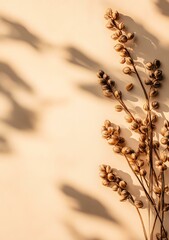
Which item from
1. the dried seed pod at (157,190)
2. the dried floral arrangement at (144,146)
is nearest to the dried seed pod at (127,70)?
the dried floral arrangement at (144,146)

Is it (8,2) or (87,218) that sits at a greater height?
(8,2)

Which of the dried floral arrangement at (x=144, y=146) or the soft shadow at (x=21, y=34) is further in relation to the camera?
the soft shadow at (x=21, y=34)

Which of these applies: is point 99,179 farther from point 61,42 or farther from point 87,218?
point 61,42

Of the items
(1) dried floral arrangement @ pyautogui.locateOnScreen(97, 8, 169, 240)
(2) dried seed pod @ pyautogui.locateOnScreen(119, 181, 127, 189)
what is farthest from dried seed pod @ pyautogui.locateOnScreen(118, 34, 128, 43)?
(2) dried seed pod @ pyautogui.locateOnScreen(119, 181, 127, 189)

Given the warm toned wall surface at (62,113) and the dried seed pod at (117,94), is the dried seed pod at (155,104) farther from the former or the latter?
the dried seed pod at (117,94)

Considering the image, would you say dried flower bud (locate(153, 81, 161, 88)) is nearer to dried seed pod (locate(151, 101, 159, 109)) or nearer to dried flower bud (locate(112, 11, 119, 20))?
dried seed pod (locate(151, 101, 159, 109))

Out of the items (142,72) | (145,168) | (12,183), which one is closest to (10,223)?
(12,183)
